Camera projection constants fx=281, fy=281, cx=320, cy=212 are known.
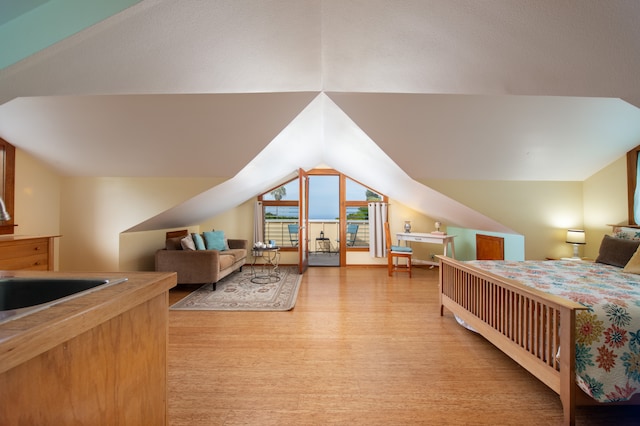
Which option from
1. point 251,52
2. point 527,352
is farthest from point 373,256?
point 251,52

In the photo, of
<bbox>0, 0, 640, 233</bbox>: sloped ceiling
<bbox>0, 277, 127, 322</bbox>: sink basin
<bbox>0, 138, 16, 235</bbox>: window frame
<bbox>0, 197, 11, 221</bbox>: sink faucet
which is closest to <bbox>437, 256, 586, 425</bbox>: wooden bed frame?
<bbox>0, 0, 640, 233</bbox>: sloped ceiling

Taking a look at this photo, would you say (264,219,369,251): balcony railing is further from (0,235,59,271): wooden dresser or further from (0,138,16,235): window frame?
(0,138,16,235): window frame

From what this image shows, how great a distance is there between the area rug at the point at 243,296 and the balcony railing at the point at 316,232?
5.95 feet

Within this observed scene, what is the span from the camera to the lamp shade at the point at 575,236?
359cm

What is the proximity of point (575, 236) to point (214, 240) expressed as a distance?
536cm

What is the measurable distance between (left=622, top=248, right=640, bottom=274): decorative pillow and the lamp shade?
120 cm

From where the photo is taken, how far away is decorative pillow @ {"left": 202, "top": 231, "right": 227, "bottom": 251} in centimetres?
495

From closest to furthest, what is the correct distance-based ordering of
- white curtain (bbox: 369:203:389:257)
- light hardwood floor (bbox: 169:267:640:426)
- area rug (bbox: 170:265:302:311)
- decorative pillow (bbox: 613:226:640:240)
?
light hardwood floor (bbox: 169:267:640:426) → decorative pillow (bbox: 613:226:640:240) → area rug (bbox: 170:265:302:311) → white curtain (bbox: 369:203:389:257)

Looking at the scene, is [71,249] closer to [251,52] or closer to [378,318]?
[251,52]

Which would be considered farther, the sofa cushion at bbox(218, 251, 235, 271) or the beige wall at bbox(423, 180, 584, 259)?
the sofa cushion at bbox(218, 251, 235, 271)

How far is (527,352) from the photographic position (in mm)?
1841

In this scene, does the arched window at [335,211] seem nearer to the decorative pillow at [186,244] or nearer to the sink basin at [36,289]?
the decorative pillow at [186,244]

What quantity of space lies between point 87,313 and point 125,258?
12.2 ft

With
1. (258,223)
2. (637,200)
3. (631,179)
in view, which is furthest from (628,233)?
(258,223)
